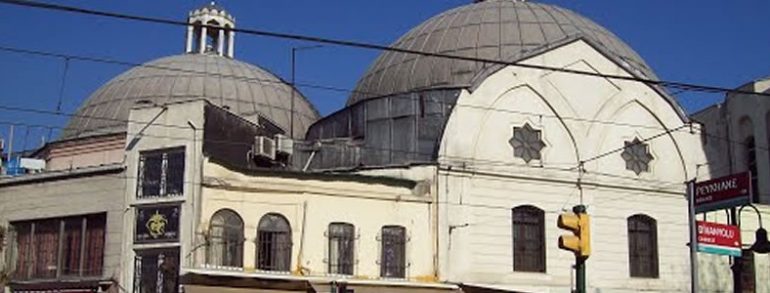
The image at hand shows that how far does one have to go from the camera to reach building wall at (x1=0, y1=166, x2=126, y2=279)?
25.5 metres

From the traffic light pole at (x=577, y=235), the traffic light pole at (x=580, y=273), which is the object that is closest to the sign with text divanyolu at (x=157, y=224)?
the traffic light pole at (x=580, y=273)

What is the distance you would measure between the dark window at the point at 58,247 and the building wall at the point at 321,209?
321 cm

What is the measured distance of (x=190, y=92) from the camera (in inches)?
1529

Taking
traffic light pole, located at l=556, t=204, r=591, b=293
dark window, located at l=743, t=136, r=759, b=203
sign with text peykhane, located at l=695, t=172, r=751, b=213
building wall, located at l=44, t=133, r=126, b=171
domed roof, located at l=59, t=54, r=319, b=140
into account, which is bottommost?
traffic light pole, located at l=556, t=204, r=591, b=293

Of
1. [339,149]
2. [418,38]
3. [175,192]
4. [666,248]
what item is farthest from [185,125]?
[666,248]

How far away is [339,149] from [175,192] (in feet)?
23.9

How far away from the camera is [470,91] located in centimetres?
2922

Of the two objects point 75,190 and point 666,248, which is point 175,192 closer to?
point 75,190

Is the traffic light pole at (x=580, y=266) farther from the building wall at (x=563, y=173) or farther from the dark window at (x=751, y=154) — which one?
the dark window at (x=751, y=154)

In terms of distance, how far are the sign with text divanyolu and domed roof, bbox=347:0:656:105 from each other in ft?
31.9

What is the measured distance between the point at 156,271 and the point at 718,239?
13.4m

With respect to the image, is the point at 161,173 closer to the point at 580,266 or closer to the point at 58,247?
the point at 58,247

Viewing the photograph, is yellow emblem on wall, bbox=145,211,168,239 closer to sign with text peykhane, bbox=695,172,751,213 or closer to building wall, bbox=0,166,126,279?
building wall, bbox=0,166,126,279

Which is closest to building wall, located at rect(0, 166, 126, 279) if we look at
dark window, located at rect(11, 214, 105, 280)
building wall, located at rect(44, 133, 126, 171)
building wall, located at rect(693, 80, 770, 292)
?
dark window, located at rect(11, 214, 105, 280)
